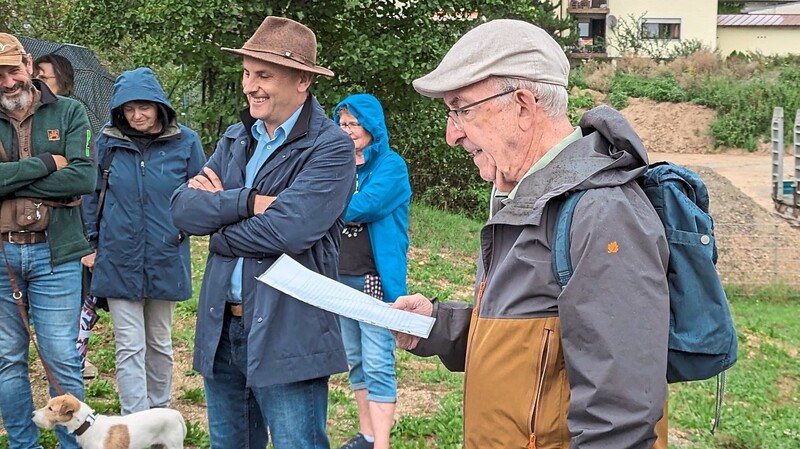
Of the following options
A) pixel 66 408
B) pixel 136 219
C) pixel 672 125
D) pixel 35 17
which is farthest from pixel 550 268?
pixel 672 125

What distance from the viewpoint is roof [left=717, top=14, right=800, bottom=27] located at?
156 ft

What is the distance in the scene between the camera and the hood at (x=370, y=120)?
15.8ft

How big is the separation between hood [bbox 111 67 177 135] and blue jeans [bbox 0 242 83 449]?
3.19ft

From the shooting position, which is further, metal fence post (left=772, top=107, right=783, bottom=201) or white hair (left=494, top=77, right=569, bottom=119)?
metal fence post (left=772, top=107, right=783, bottom=201)

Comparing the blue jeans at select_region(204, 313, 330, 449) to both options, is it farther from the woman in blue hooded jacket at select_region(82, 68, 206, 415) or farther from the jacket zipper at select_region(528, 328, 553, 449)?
the woman in blue hooded jacket at select_region(82, 68, 206, 415)

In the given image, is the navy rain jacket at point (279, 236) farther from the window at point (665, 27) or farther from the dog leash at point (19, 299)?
the window at point (665, 27)

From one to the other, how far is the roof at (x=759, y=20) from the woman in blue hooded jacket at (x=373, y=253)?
48957 mm

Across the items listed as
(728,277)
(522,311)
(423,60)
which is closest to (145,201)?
(522,311)

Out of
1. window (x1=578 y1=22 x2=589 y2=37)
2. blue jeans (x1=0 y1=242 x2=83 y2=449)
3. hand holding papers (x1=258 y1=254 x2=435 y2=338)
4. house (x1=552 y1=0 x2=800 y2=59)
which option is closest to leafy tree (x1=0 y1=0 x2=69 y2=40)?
blue jeans (x1=0 y1=242 x2=83 y2=449)

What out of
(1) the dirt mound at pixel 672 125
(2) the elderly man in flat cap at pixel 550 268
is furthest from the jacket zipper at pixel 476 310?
(1) the dirt mound at pixel 672 125

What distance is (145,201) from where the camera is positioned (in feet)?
15.9

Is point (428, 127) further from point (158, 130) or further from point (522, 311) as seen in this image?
point (522, 311)

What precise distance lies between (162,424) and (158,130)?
1666 mm

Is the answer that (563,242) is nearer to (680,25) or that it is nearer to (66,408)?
(66,408)
